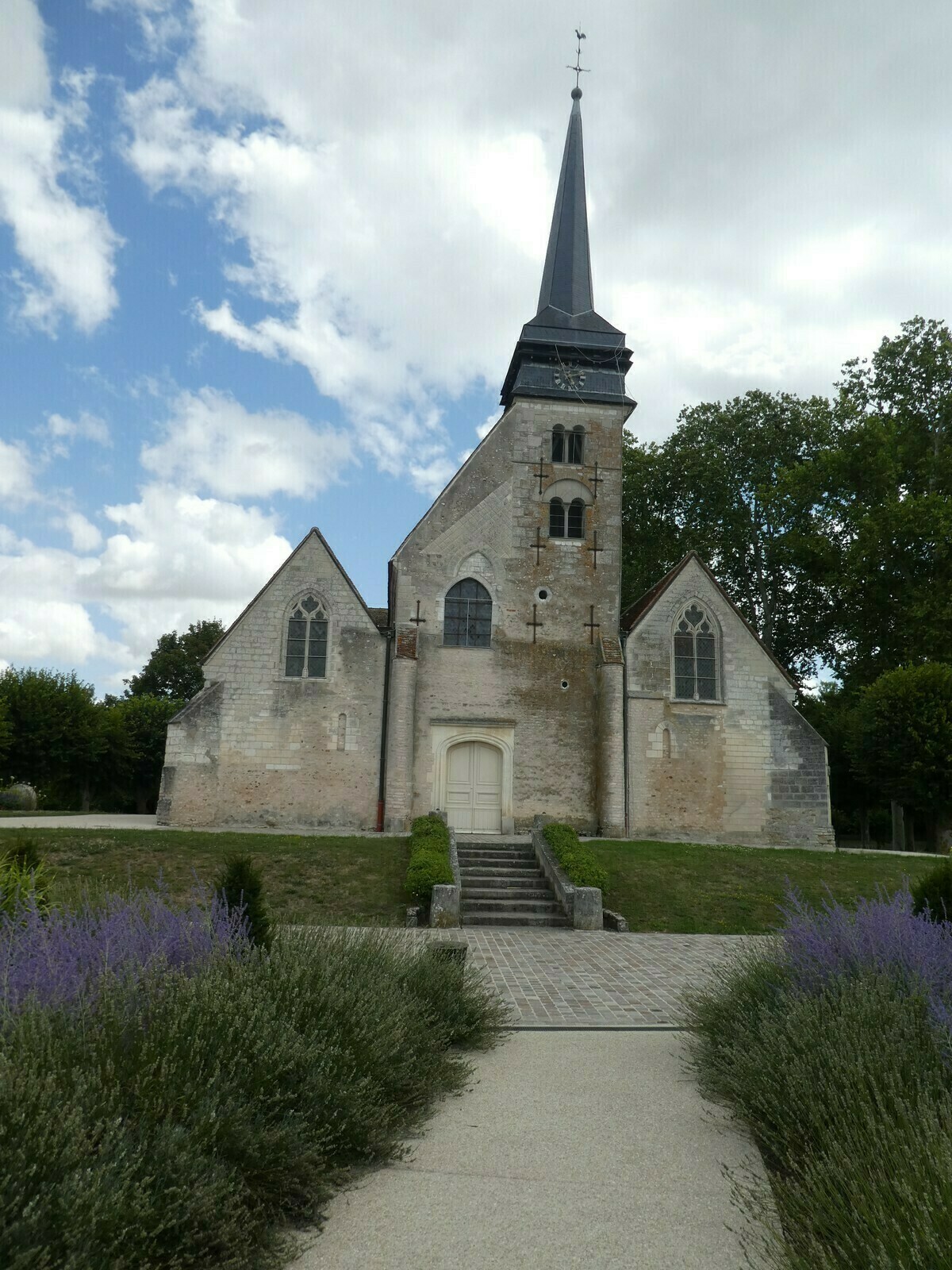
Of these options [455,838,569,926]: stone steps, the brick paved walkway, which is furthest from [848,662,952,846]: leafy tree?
the brick paved walkway

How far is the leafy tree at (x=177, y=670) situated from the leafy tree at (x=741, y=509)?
24.7 m

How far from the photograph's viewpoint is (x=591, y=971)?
389 inches

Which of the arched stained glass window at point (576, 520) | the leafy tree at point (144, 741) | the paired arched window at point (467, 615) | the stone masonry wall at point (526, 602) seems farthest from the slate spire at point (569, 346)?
the leafy tree at point (144, 741)

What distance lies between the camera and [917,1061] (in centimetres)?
464

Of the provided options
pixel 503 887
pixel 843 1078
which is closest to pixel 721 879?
pixel 503 887

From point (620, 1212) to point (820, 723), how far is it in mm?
28467

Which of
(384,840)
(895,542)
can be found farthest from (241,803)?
(895,542)

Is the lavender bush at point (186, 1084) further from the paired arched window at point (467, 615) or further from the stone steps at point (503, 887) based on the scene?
the paired arched window at point (467, 615)

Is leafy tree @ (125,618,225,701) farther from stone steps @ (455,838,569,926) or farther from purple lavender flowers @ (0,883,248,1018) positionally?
purple lavender flowers @ (0,883,248,1018)

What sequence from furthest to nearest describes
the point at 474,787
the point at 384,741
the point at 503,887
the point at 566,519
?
1. the point at 566,519
2. the point at 474,787
3. the point at 384,741
4. the point at 503,887

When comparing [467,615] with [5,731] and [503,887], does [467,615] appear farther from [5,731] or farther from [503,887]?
[5,731]

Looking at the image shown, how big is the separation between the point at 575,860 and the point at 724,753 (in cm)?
759

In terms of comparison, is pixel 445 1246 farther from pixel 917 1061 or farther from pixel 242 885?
pixel 242 885

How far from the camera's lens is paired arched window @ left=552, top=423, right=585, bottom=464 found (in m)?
22.3
